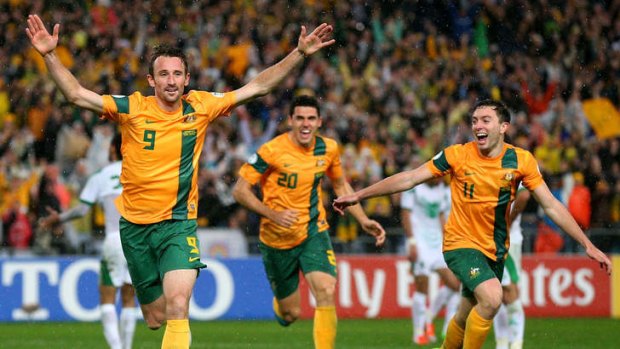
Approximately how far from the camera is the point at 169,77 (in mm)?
9266

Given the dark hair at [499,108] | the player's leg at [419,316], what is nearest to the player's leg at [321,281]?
the dark hair at [499,108]

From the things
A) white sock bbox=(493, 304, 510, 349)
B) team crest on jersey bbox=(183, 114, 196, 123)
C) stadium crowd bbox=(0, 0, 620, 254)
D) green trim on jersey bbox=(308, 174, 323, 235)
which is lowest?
white sock bbox=(493, 304, 510, 349)

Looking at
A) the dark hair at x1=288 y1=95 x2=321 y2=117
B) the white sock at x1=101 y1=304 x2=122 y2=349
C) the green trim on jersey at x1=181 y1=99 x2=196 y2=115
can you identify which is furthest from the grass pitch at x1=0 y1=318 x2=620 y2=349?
the green trim on jersey at x1=181 y1=99 x2=196 y2=115

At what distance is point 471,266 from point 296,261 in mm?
2281

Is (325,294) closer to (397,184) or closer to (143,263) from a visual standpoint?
(397,184)

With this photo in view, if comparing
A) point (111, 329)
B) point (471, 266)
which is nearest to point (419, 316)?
point (111, 329)

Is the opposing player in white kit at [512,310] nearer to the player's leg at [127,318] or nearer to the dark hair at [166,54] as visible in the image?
the player's leg at [127,318]

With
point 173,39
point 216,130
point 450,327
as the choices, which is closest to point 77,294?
point 216,130

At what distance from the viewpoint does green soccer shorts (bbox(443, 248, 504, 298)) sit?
10.5 meters

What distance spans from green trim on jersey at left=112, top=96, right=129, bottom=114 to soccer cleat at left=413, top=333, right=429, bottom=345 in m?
7.06

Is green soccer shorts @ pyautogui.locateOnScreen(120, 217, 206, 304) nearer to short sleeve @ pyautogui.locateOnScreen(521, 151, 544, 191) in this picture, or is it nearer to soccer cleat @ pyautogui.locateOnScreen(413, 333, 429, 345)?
short sleeve @ pyautogui.locateOnScreen(521, 151, 544, 191)

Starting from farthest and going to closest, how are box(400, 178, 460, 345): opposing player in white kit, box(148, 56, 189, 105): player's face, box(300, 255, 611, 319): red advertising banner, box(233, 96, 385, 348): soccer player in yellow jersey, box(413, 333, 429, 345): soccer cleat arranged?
1. box(300, 255, 611, 319): red advertising banner
2. box(400, 178, 460, 345): opposing player in white kit
3. box(413, 333, 429, 345): soccer cleat
4. box(233, 96, 385, 348): soccer player in yellow jersey
5. box(148, 56, 189, 105): player's face

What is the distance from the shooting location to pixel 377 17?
26469 mm

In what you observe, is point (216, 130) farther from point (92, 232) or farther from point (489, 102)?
point (489, 102)
